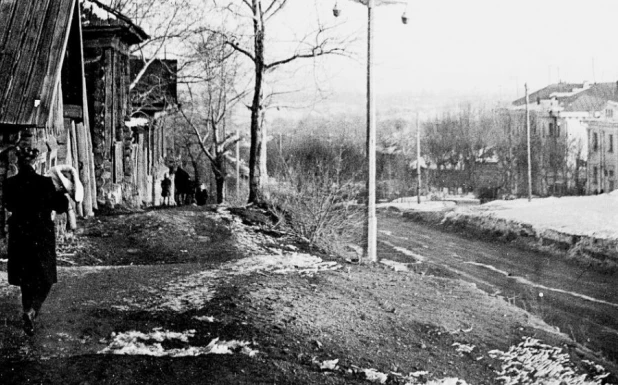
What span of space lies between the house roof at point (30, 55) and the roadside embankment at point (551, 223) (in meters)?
23.4

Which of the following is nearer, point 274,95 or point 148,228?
point 148,228

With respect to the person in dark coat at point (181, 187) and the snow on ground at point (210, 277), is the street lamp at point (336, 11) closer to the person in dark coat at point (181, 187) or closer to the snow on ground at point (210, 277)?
the snow on ground at point (210, 277)

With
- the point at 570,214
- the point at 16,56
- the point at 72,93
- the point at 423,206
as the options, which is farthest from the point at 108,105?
the point at 423,206

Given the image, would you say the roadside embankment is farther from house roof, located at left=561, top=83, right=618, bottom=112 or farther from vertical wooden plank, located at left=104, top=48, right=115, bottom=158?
house roof, located at left=561, top=83, right=618, bottom=112

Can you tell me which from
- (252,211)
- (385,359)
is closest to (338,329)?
(385,359)

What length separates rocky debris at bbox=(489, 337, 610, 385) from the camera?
34.2ft

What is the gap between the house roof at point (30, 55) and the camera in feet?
45.6

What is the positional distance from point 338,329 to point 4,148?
702 cm

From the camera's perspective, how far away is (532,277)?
2825cm

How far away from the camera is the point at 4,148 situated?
14.5 m

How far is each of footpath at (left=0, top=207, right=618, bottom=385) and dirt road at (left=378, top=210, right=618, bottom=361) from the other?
379 centimetres

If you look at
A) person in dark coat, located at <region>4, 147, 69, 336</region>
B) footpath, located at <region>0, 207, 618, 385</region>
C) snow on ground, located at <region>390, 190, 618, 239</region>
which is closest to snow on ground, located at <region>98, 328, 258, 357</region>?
footpath, located at <region>0, 207, 618, 385</region>

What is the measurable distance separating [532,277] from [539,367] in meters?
17.7

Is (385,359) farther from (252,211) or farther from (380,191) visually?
(380,191)
